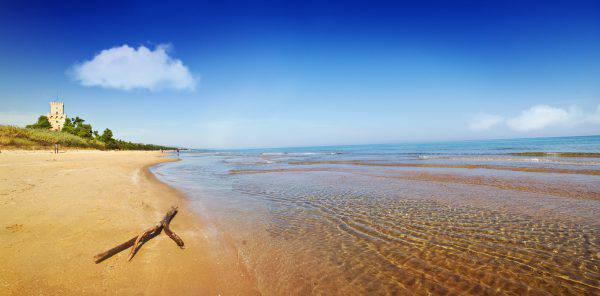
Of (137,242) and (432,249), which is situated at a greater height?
(137,242)

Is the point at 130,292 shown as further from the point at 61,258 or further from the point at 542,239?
the point at 542,239

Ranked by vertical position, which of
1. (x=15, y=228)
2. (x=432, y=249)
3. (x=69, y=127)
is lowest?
(x=432, y=249)

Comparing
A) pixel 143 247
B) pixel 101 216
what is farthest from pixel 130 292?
pixel 101 216

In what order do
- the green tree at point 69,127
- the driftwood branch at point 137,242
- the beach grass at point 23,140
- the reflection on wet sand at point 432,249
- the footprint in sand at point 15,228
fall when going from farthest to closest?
1. the green tree at point 69,127
2. the beach grass at point 23,140
3. the footprint in sand at point 15,228
4. the driftwood branch at point 137,242
5. the reflection on wet sand at point 432,249

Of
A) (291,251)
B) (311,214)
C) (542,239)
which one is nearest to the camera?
(291,251)

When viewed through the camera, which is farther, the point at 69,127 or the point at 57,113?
the point at 57,113

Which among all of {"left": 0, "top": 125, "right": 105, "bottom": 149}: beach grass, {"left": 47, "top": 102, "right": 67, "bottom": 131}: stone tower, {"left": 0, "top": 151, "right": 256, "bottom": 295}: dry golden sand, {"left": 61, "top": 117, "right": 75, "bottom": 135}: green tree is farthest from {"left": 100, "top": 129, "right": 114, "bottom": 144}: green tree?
{"left": 0, "top": 151, "right": 256, "bottom": 295}: dry golden sand

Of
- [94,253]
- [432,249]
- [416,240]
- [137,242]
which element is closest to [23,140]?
[94,253]

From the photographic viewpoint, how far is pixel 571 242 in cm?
568

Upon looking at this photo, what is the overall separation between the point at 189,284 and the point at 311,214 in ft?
15.4

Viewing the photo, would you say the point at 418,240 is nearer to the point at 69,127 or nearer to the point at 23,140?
the point at 23,140

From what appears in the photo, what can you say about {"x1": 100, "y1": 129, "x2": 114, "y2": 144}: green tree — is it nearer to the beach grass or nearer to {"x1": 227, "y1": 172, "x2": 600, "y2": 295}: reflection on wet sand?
the beach grass

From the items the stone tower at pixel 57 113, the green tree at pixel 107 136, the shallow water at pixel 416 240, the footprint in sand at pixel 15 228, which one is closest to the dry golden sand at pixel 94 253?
the footprint in sand at pixel 15 228

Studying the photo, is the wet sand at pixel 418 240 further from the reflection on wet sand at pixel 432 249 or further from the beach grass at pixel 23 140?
the beach grass at pixel 23 140
